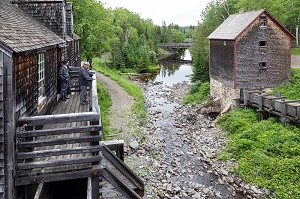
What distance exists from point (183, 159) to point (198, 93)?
53.2ft

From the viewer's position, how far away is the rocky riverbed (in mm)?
14758

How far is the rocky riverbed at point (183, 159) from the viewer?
1476cm

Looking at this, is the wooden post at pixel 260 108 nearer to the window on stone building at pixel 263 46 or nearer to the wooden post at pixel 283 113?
the wooden post at pixel 283 113

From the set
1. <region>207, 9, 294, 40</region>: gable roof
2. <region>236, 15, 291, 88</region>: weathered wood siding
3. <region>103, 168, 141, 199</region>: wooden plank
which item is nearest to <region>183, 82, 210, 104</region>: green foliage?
<region>207, 9, 294, 40</region>: gable roof

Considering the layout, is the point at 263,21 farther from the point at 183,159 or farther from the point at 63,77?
the point at 63,77

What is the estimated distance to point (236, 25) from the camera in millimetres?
27062

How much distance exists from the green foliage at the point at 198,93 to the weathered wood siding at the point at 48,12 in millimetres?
18854

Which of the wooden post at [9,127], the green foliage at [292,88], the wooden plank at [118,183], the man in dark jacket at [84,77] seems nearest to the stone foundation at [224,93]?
the green foliage at [292,88]

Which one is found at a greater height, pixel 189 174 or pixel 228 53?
pixel 228 53

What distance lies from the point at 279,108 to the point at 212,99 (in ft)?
36.5

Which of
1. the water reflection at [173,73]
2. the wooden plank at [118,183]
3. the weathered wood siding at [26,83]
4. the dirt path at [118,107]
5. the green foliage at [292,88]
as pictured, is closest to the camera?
the weathered wood siding at [26,83]

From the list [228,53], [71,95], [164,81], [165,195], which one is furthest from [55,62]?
[164,81]

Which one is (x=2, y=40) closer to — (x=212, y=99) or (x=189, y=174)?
(x=189, y=174)

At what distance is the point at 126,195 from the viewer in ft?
27.7
